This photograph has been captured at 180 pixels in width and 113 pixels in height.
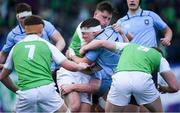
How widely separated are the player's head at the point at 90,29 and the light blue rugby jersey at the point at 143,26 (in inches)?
30.8

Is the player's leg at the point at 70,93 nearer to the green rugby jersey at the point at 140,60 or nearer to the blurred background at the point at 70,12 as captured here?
the green rugby jersey at the point at 140,60

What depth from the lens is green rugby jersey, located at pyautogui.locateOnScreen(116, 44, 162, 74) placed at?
12.4 m

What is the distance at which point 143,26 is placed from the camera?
559 inches

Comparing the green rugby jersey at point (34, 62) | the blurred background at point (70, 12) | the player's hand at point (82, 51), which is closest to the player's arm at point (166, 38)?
the player's hand at point (82, 51)

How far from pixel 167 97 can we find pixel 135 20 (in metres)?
4.11

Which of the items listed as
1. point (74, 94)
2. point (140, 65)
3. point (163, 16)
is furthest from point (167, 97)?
point (140, 65)

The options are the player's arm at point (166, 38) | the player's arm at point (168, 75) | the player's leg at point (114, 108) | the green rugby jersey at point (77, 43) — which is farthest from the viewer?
the player's arm at point (166, 38)

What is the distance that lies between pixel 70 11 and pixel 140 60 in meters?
9.05

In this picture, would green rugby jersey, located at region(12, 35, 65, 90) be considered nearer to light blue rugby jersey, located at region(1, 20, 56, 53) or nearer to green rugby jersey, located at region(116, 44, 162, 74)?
green rugby jersey, located at region(116, 44, 162, 74)

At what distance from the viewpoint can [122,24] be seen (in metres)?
14.3

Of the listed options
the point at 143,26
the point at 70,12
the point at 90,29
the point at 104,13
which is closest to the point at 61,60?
the point at 90,29

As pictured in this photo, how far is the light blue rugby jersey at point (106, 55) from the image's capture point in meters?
13.5

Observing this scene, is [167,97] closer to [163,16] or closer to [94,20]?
[163,16]

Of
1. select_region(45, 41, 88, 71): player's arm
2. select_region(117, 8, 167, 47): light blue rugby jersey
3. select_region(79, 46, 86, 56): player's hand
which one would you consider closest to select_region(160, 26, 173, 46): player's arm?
select_region(117, 8, 167, 47): light blue rugby jersey
